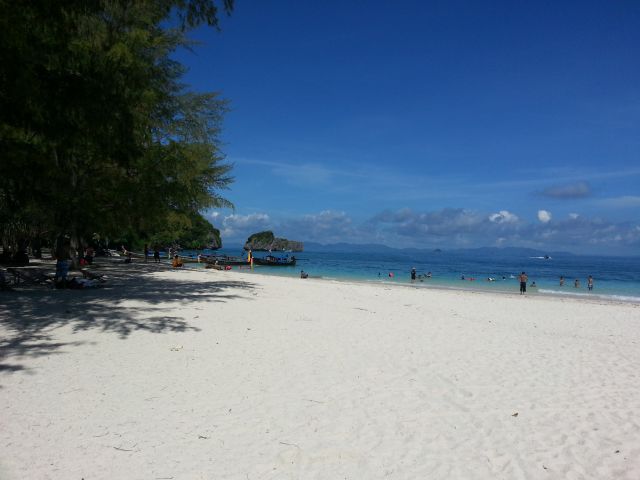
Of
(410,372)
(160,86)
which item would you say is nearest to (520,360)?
(410,372)

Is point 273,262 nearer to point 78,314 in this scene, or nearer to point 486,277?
point 486,277

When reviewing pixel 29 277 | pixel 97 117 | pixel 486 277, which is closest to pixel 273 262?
pixel 486 277

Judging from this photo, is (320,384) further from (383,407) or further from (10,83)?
(10,83)

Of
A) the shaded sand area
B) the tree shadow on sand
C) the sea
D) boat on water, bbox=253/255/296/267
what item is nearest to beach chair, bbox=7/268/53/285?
the tree shadow on sand

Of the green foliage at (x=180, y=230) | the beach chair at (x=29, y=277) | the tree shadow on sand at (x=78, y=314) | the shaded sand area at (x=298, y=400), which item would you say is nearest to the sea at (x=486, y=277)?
the green foliage at (x=180, y=230)

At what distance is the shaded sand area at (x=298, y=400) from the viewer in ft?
13.5

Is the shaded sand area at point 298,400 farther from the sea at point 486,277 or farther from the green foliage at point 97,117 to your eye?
the sea at point 486,277

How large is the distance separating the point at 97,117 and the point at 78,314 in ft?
15.7

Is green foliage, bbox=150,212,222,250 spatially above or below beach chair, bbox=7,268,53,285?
above

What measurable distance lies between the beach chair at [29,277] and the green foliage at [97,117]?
6.96 feet

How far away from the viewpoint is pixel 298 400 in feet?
18.5

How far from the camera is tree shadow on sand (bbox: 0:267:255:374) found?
7398 mm

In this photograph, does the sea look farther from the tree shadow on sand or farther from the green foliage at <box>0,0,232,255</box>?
the tree shadow on sand

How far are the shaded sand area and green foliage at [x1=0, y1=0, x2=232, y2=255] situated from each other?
13.4ft
